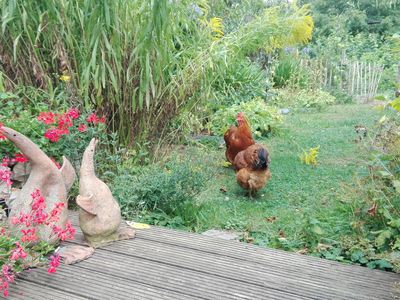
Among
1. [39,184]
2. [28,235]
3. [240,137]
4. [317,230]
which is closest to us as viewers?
[28,235]

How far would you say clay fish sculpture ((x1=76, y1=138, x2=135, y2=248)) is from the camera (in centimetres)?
349

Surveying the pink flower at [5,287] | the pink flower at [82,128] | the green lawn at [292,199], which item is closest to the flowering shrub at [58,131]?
the pink flower at [82,128]

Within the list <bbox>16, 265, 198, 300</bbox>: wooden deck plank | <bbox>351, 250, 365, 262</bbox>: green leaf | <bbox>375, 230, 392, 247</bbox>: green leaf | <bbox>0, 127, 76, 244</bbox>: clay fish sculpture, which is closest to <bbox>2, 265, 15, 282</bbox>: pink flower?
<bbox>16, 265, 198, 300</bbox>: wooden deck plank

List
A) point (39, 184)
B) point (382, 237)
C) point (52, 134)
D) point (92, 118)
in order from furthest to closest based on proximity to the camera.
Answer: point (92, 118) < point (52, 134) < point (382, 237) < point (39, 184)

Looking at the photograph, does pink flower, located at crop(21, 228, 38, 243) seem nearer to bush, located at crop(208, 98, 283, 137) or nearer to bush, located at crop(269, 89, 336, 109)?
bush, located at crop(208, 98, 283, 137)

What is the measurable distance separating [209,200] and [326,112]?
6388mm

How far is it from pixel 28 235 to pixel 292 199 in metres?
2.69

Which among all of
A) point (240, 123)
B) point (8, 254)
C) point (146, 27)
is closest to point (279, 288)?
point (8, 254)

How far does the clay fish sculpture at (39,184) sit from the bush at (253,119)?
4.49 m

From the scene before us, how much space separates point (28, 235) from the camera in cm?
308

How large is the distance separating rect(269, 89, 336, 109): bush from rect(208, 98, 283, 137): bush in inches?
87.5

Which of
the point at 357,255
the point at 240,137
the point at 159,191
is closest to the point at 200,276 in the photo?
the point at 357,255

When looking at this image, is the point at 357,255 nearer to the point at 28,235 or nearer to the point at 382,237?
the point at 382,237

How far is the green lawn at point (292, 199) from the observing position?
4.12 m
